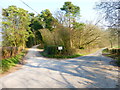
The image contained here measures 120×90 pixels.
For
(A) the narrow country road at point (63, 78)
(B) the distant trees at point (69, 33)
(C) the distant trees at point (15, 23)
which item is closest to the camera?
(A) the narrow country road at point (63, 78)

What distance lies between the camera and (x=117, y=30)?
8.06 meters

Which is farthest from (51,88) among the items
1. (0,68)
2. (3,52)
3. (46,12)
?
(46,12)

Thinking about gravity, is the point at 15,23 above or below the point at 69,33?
above

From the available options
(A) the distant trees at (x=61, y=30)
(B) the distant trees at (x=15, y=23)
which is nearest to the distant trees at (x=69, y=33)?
(A) the distant trees at (x=61, y=30)

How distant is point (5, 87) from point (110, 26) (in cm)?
833

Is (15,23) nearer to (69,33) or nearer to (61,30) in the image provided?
(61,30)

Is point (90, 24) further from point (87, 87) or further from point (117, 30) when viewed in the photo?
point (87, 87)

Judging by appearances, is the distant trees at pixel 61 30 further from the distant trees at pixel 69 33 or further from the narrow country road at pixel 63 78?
the narrow country road at pixel 63 78

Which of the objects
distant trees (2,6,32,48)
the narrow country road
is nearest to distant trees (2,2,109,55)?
distant trees (2,6,32,48)

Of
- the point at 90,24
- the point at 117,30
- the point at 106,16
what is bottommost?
the point at 117,30

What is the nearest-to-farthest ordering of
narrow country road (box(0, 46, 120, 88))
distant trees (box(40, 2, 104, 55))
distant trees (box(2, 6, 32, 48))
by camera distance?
narrow country road (box(0, 46, 120, 88))
distant trees (box(40, 2, 104, 55))
distant trees (box(2, 6, 32, 48))

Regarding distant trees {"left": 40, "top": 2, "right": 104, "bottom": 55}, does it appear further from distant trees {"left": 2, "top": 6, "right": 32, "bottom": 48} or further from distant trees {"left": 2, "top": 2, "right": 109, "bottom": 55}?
distant trees {"left": 2, "top": 6, "right": 32, "bottom": 48}

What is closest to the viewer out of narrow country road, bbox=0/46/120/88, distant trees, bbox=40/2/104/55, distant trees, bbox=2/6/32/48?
narrow country road, bbox=0/46/120/88

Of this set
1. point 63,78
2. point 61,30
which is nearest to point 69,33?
point 61,30
